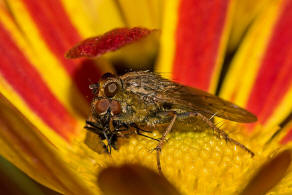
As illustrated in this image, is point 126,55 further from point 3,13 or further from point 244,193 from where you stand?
point 244,193

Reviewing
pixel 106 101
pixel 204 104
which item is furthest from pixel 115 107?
pixel 204 104

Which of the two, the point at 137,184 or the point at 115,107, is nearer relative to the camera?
the point at 137,184

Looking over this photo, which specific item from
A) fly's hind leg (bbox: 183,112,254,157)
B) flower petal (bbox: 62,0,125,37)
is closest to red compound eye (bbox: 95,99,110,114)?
fly's hind leg (bbox: 183,112,254,157)

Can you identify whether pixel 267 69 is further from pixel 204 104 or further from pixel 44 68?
pixel 44 68

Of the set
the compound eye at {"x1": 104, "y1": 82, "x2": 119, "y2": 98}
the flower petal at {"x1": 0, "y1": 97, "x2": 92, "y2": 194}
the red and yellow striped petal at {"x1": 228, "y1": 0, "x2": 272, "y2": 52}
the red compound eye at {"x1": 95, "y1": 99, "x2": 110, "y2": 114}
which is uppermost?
the flower petal at {"x1": 0, "y1": 97, "x2": 92, "y2": 194}

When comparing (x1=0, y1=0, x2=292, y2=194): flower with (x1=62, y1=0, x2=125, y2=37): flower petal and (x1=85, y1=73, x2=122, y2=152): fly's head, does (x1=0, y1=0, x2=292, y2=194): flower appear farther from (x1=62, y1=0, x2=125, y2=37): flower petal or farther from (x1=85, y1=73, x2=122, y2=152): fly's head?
(x1=85, y1=73, x2=122, y2=152): fly's head

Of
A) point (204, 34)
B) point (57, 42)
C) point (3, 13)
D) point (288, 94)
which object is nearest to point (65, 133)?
point (57, 42)
